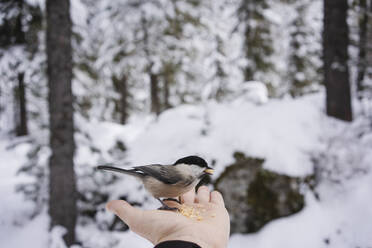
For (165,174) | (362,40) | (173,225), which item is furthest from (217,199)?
(362,40)

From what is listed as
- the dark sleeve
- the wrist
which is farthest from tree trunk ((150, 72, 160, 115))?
the dark sleeve

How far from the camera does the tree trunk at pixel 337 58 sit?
563 centimetres

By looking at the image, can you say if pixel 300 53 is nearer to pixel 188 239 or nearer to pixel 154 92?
pixel 154 92

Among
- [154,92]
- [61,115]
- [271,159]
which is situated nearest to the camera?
[61,115]

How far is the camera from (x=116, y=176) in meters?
5.65

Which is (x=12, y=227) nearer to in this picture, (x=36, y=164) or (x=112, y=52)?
(x=36, y=164)

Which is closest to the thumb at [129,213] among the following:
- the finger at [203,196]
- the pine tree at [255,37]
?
the finger at [203,196]

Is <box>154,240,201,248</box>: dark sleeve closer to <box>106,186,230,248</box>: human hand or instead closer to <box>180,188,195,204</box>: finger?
<box>106,186,230,248</box>: human hand

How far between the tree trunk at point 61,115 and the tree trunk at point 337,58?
5.13 m

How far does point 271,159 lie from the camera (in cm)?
491

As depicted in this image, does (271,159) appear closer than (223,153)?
Yes

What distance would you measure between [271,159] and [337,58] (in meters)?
2.69

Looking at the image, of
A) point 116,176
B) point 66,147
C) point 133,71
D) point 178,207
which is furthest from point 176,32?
point 178,207

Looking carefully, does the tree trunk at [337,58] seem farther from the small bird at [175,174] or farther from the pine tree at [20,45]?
the pine tree at [20,45]
